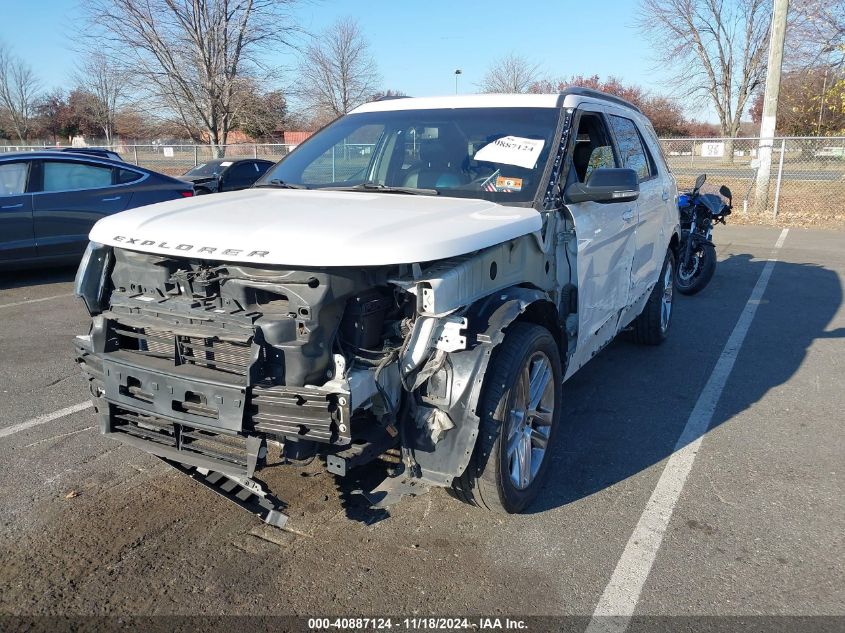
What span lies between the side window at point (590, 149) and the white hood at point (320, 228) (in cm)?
92

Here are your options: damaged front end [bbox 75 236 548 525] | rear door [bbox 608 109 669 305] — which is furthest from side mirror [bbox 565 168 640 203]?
rear door [bbox 608 109 669 305]

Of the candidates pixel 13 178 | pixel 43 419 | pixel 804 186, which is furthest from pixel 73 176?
pixel 804 186

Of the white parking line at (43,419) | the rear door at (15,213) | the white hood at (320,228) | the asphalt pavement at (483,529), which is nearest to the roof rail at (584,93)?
the white hood at (320,228)

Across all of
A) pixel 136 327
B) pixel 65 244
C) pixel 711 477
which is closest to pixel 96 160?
pixel 65 244

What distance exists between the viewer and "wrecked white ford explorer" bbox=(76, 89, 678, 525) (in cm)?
260

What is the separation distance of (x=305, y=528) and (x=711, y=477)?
A: 2.31 m

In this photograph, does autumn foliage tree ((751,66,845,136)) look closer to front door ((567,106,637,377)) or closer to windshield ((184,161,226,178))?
windshield ((184,161,226,178))

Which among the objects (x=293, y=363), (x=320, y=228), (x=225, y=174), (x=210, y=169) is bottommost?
(x=293, y=363)

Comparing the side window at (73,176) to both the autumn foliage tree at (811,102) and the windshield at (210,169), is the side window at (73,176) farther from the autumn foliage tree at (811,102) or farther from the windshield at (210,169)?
the autumn foliage tree at (811,102)

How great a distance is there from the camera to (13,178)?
27.8 feet

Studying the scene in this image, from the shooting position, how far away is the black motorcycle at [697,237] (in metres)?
Answer: 8.74

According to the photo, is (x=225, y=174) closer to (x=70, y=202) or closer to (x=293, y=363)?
(x=70, y=202)

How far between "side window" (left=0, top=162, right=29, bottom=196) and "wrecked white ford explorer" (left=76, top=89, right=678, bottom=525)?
6208mm

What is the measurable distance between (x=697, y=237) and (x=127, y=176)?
25.7ft
